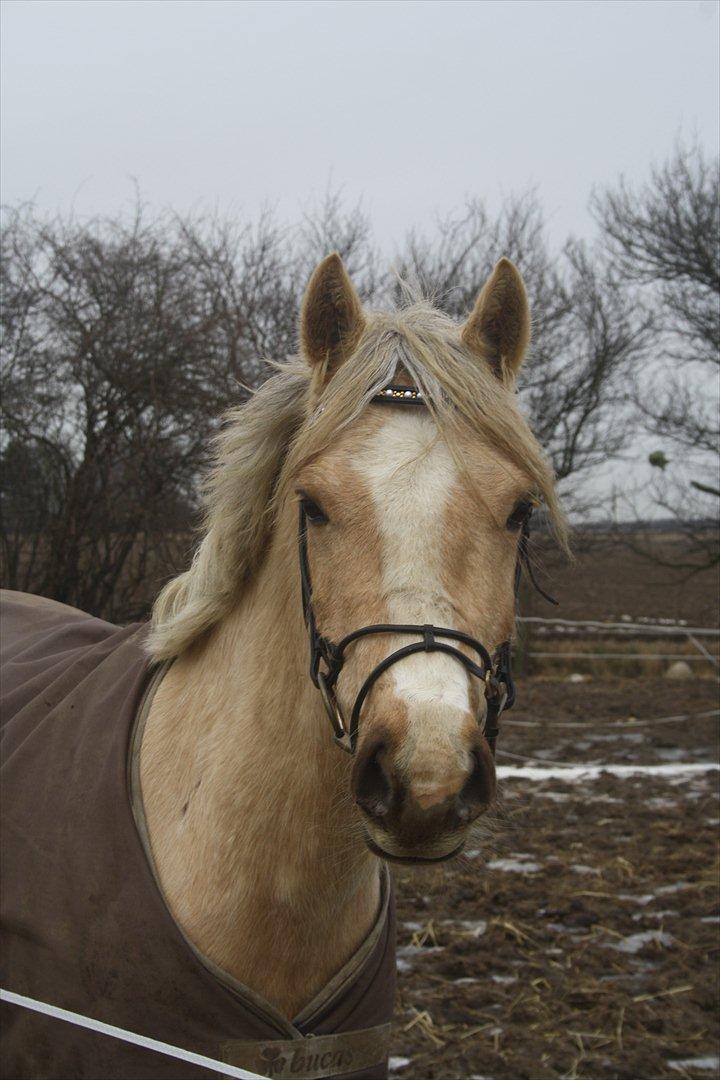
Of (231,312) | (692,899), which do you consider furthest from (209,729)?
(231,312)

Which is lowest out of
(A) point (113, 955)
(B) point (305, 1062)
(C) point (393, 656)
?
(B) point (305, 1062)

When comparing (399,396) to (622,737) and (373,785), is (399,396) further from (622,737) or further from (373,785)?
(622,737)

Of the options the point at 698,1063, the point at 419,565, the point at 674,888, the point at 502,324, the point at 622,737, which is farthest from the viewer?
the point at 622,737

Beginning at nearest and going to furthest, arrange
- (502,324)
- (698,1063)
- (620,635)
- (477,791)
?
(477,791) < (502,324) < (698,1063) < (620,635)

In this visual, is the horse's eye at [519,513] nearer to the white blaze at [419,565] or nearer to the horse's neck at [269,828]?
the white blaze at [419,565]

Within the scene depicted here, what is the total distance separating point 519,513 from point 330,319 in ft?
2.05

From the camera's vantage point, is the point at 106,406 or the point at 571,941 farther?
the point at 106,406

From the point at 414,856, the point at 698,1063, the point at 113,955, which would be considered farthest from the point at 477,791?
the point at 698,1063

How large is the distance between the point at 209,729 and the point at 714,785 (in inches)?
252

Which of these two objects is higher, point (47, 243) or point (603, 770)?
point (47, 243)

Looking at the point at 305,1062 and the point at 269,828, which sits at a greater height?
the point at 269,828

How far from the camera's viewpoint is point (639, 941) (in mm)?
4410

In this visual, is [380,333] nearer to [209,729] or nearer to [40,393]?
[209,729]

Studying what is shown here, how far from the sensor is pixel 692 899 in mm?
4867
